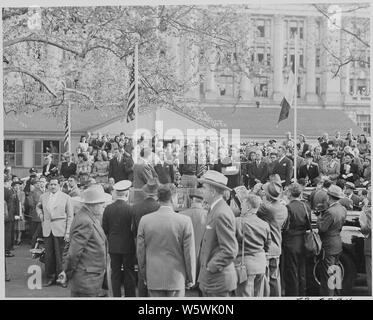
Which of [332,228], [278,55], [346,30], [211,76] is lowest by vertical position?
[332,228]

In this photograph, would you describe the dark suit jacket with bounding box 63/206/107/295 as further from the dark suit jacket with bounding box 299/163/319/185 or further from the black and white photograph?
the dark suit jacket with bounding box 299/163/319/185

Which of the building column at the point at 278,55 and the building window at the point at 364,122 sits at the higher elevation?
the building column at the point at 278,55

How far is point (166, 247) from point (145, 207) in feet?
2.36

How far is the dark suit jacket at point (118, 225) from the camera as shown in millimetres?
7000

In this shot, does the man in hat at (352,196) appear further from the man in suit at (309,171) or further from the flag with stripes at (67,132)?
the flag with stripes at (67,132)

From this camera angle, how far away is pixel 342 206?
7195 mm

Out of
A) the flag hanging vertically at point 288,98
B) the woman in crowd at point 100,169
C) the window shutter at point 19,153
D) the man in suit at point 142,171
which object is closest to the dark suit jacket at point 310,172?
the flag hanging vertically at point 288,98

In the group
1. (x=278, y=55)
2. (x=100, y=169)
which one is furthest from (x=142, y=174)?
(x=278, y=55)

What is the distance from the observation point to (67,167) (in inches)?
294

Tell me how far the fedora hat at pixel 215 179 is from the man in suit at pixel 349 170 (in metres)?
1.15

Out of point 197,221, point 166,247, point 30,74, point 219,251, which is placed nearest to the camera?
point 219,251

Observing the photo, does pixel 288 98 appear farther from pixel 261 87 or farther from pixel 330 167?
pixel 330 167
